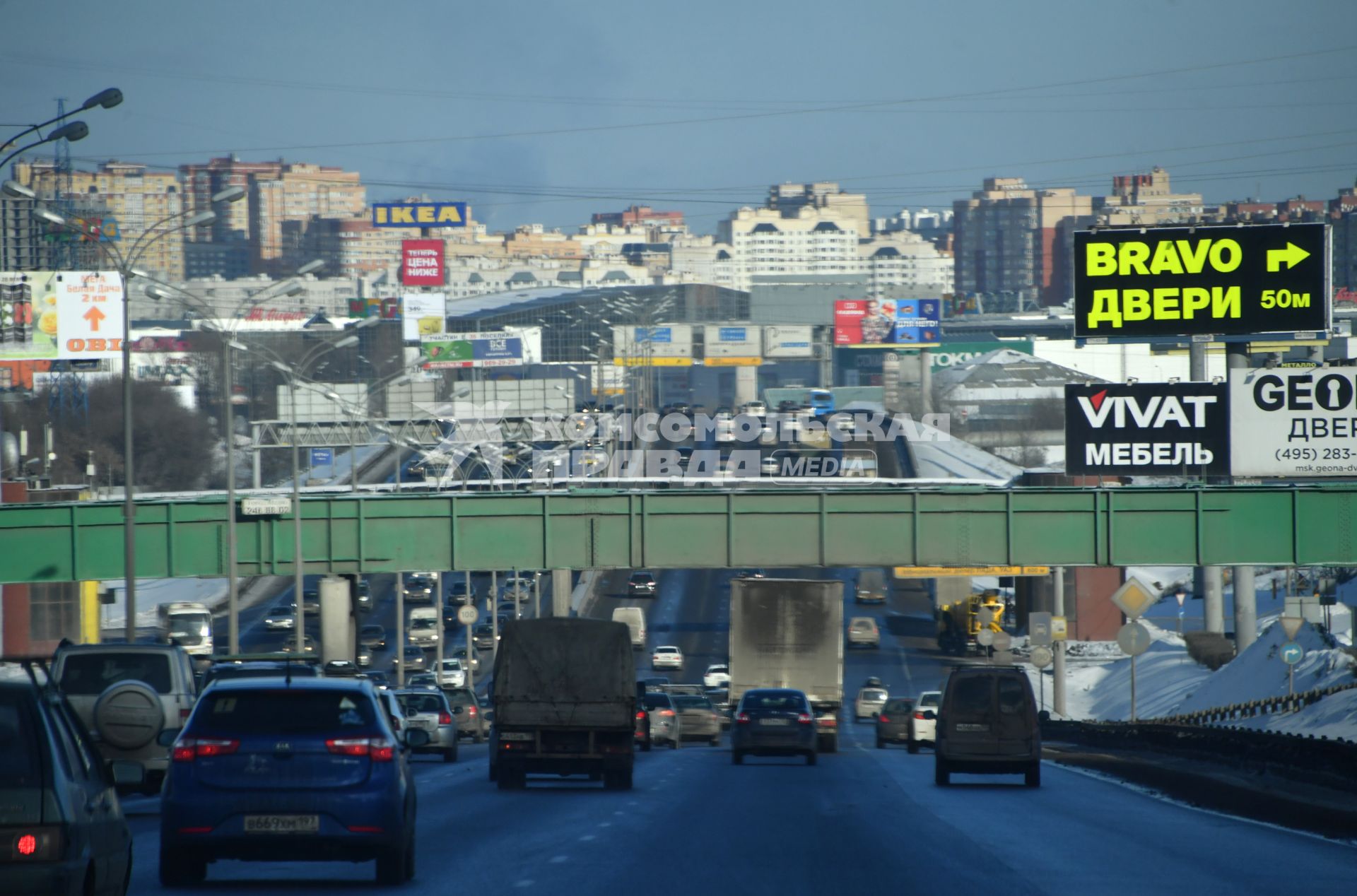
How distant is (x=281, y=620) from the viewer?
249ft

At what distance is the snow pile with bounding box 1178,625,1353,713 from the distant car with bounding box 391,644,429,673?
105ft

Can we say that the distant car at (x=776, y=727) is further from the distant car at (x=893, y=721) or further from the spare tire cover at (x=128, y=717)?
the spare tire cover at (x=128, y=717)

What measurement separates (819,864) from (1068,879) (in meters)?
2.16

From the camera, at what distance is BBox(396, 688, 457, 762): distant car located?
32.7m

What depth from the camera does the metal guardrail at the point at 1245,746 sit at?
2105 centimetres

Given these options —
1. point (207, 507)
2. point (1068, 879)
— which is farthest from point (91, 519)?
point (1068, 879)

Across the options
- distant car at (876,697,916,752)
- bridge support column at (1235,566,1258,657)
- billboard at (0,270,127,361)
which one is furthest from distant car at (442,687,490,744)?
billboard at (0,270,127,361)

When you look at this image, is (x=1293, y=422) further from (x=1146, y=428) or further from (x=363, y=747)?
(x=363, y=747)

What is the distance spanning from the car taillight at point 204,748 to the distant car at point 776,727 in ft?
71.6

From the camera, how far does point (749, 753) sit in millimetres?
33094

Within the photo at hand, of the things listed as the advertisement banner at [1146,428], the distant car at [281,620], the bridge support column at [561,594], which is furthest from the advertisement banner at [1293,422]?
the distant car at [281,620]

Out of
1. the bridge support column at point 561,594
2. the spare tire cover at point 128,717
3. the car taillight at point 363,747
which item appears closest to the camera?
the car taillight at point 363,747

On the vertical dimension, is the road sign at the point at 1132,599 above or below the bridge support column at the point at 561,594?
above

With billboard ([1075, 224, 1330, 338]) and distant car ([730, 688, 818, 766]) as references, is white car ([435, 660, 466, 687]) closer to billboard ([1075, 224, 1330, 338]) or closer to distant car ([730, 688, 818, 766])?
billboard ([1075, 224, 1330, 338])
